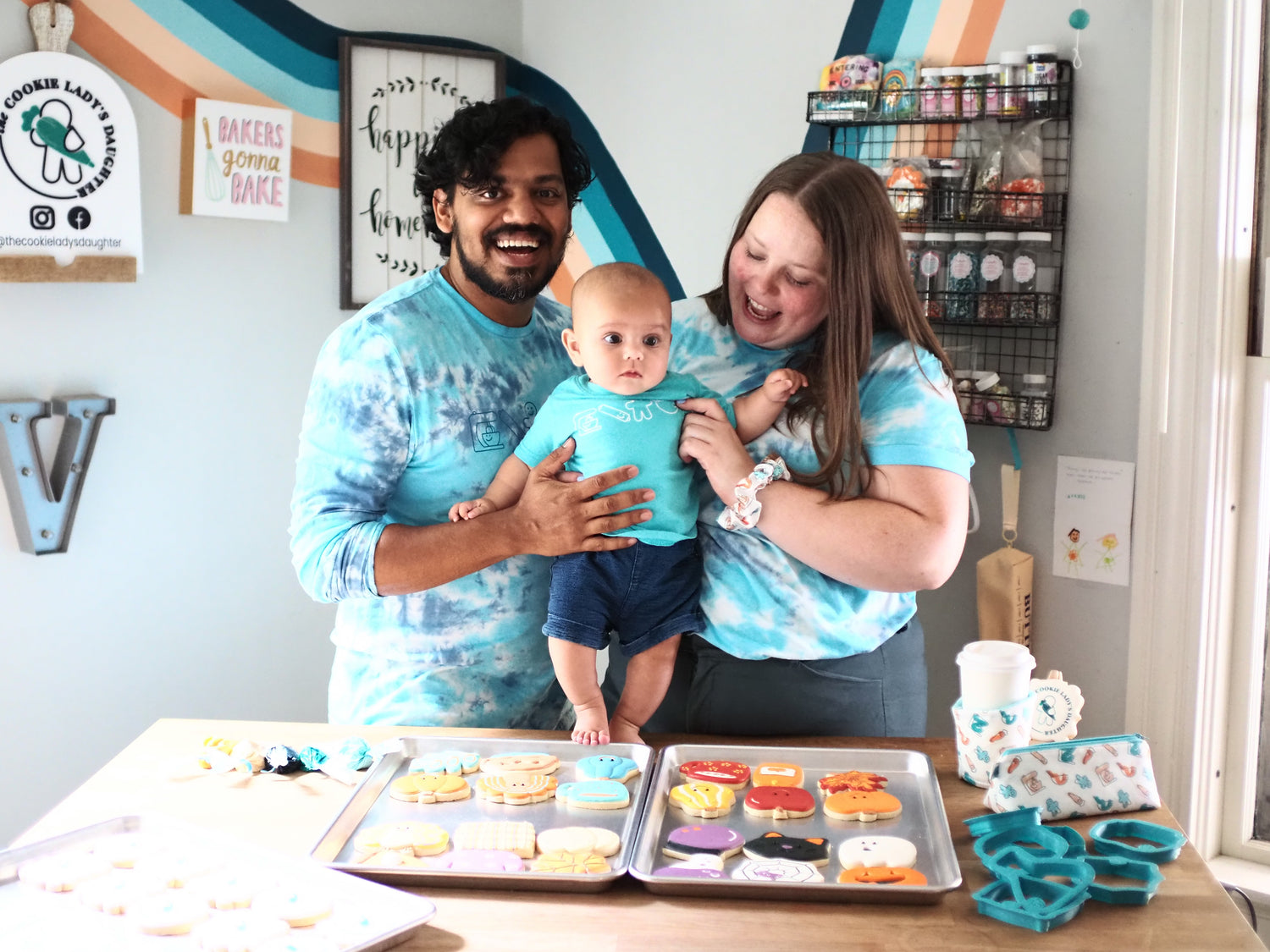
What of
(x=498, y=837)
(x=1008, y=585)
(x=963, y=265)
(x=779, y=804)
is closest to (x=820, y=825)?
(x=779, y=804)

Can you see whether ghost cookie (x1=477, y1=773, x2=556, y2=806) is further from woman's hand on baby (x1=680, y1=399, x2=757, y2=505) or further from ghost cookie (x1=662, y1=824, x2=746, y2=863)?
woman's hand on baby (x1=680, y1=399, x2=757, y2=505)

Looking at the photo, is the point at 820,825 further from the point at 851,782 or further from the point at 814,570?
the point at 814,570

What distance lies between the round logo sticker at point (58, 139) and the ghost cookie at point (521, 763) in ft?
6.15

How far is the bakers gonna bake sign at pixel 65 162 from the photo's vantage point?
2609 millimetres

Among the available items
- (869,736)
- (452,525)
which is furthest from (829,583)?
(452,525)

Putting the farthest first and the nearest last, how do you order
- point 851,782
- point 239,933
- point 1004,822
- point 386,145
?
point 386,145
point 851,782
point 1004,822
point 239,933

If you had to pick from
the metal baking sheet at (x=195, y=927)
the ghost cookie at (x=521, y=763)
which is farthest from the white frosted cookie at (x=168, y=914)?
the ghost cookie at (x=521, y=763)

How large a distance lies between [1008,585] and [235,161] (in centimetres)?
211

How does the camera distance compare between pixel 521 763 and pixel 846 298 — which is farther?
pixel 846 298

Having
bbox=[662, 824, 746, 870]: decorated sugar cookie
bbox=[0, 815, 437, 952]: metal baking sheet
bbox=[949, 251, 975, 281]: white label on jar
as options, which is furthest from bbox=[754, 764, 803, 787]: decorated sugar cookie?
bbox=[949, 251, 975, 281]: white label on jar

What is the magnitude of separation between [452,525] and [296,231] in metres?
1.66

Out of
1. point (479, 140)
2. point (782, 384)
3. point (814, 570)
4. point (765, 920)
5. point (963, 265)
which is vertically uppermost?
point (479, 140)

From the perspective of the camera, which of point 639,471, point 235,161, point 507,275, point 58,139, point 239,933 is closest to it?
point 239,933

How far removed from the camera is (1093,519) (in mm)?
2553
